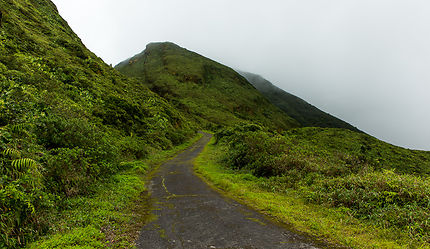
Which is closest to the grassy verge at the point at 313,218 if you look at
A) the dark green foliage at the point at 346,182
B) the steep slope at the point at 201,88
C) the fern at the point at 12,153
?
the dark green foliage at the point at 346,182

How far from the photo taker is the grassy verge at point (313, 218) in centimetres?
546

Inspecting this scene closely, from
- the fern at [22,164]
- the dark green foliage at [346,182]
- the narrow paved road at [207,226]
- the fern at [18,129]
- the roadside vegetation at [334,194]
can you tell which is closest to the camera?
the narrow paved road at [207,226]

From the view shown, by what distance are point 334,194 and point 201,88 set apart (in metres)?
98.2

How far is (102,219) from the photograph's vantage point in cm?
675

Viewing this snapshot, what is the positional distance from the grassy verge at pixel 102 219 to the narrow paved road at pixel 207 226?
0.54 m

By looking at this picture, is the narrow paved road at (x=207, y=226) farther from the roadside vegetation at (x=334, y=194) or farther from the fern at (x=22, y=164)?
the fern at (x=22, y=164)

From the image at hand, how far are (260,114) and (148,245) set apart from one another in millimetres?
107431

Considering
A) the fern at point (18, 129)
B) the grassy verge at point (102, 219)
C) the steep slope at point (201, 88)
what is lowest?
the grassy verge at point (102, 219)

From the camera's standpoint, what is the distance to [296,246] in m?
5.29

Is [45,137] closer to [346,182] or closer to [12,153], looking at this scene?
[12,153]

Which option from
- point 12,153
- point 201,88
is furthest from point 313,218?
point 201,88

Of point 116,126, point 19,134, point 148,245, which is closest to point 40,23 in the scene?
point 116,126

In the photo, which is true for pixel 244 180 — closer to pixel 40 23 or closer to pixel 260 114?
pixel 40 23

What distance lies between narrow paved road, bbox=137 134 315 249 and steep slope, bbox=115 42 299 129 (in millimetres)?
59966
